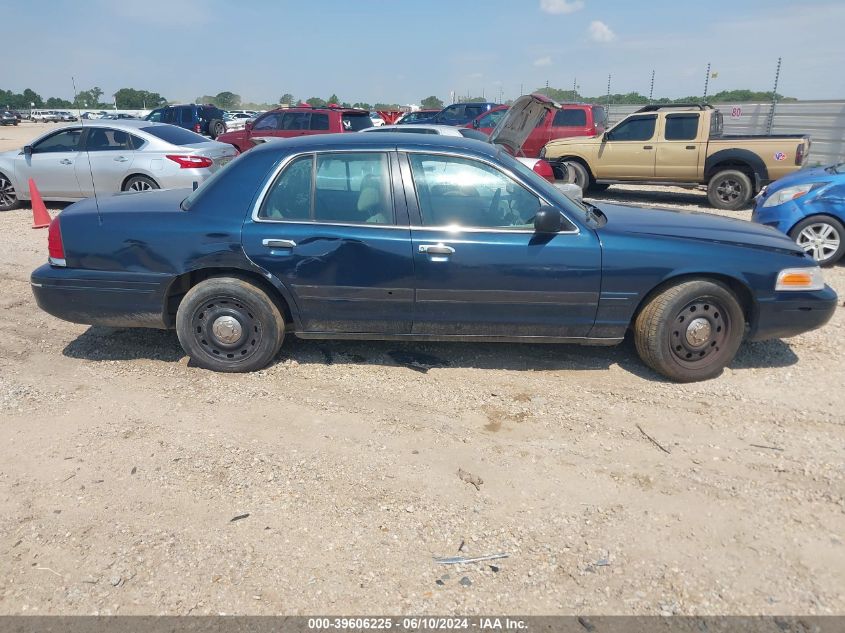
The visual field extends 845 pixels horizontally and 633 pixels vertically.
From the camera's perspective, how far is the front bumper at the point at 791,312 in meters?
4.07

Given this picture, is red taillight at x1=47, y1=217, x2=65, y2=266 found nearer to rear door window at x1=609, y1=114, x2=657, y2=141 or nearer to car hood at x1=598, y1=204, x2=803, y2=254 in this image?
car hood at x1=598, y1=204, x2=803, y2=254

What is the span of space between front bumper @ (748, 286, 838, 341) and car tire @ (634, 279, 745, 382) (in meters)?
0.14

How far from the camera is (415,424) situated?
370cm

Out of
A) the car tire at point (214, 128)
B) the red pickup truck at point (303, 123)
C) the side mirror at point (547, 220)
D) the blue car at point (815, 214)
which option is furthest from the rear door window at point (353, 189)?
the car tire at point (214, 128)

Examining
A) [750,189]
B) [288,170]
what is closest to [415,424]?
[288,170]

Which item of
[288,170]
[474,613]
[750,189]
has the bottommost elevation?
[474,613]

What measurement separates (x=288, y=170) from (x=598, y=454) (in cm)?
274

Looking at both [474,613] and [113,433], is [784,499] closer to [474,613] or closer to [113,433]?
[474,613]

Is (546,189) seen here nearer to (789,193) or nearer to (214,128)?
(789,193)

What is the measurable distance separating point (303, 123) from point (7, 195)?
20.3 ft

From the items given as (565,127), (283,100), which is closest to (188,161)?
(565,127)

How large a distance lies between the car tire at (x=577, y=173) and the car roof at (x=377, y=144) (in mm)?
8339

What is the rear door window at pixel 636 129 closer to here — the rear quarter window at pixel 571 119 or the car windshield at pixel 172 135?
the rear quarter window at pixel 571 119

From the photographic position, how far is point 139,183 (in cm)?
949
